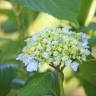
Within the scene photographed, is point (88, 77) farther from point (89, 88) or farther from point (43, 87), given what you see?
point (43, 87)

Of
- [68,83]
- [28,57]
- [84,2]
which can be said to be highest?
[84,2]

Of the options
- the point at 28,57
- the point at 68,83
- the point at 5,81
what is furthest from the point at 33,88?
the point at 68,83

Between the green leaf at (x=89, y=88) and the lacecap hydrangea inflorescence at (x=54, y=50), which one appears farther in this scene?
the green leaf at (x=89, y=88)

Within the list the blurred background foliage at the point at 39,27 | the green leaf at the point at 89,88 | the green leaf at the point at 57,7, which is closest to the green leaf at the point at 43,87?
the blurred background foliage at the point at 39,27

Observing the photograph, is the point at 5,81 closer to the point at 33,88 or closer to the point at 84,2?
the point at 33,88

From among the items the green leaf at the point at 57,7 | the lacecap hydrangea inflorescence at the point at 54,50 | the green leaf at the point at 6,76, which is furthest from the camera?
the green leaf at the point at 6,76

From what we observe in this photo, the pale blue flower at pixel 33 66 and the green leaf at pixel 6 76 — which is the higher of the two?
the pale blue flower at pixel 33 66

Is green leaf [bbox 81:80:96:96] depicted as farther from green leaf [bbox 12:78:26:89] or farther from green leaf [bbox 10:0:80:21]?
green leaf [bbox 10:0:80:21]

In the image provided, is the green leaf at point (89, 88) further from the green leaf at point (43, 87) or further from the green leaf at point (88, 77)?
the green leaf at point (43, 87)

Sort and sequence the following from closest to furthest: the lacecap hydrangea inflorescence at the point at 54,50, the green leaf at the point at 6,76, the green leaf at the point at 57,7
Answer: the lacecap hydrangea inflorescence at the point at 54,50 → the green leaf at the point at 57,7 → the green leaf at the point at 6,76
